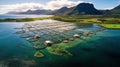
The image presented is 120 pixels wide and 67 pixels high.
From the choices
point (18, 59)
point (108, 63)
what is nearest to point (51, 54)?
point (18, 59)

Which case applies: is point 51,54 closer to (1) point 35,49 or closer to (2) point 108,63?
(1) point 35,49

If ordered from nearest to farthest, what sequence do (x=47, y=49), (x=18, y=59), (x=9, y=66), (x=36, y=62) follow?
(x=9, y=66) < (x=36, y=62) < (x=18, y=59) < (x=47, y=49)

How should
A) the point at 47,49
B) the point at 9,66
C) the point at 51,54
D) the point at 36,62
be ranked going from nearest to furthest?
the point at 9,66 < the point at 36,62 < the point at 51,54 < the point at 47,49

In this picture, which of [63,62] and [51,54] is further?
[51,54]

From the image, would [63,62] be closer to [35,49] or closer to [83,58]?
[83,58]

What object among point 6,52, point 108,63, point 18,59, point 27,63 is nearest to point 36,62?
point 27,63

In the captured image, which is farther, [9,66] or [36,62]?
[36,62]

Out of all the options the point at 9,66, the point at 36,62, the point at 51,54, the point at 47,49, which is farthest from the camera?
the point at 47,49

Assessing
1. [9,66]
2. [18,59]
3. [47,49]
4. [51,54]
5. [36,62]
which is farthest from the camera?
[47,49]
